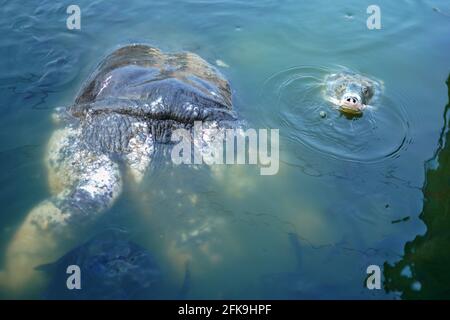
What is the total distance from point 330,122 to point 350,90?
2.20 ft

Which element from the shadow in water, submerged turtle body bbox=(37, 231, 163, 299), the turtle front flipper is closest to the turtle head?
the shadow in water

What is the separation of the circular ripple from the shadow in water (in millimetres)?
731

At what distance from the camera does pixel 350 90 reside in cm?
632

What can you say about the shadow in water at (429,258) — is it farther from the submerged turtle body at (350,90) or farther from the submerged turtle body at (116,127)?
the submerged turtle body at (116,127)

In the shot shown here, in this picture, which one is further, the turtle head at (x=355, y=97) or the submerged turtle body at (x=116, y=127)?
the turtle head at (x=355, y=97)

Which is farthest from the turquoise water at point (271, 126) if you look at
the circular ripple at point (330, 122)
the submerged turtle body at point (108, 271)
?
the submerged turtle body at point (108, 271)

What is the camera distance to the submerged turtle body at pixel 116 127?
484 cm

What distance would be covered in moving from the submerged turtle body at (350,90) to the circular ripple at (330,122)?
0.32 ft

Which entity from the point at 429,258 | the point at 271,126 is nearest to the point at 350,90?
the point at 271,126

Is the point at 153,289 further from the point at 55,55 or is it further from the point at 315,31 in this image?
the point at 315,31

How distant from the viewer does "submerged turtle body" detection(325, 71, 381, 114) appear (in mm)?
6094

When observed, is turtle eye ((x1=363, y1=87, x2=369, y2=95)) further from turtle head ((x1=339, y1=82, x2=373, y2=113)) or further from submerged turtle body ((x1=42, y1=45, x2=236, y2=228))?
submerged turtle body ((x1=42, y1=45, x2=236, y2=228))
